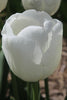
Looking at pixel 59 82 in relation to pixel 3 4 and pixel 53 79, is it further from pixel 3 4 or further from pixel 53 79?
pixel 3 4

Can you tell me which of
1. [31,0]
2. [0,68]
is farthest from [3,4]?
[0,68]

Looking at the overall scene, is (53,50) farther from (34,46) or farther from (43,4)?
(43,4)

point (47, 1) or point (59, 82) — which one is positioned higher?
point (47, 1)

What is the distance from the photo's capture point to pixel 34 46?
62 centimetres

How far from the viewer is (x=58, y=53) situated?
0.67 metres

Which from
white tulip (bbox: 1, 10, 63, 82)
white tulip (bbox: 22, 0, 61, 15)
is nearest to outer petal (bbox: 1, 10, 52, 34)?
white tulip (bbox: 1, 10, 63, 82)

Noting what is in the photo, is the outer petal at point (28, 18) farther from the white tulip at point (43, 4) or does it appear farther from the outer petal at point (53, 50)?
the white tulip at point (43, 4)

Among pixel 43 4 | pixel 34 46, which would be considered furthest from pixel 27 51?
pixel 43 4

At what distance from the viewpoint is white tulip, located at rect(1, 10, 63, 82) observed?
62cm

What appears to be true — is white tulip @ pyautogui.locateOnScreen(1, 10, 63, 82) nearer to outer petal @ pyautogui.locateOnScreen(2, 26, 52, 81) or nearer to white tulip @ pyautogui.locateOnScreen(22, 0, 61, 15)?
outer petal @ pyautogui.locateOnScreen(2, 26, 52, 81)

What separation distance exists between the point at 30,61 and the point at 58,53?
0.07 metres

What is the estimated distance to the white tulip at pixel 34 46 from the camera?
0.62 metres

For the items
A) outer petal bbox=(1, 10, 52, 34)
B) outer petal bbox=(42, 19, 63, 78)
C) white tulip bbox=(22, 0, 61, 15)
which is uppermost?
outer petal bbox=(1, 10, 52, 34)

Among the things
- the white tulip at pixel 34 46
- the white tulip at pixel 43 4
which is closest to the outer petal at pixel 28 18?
the white tulip at pixel 34 46
